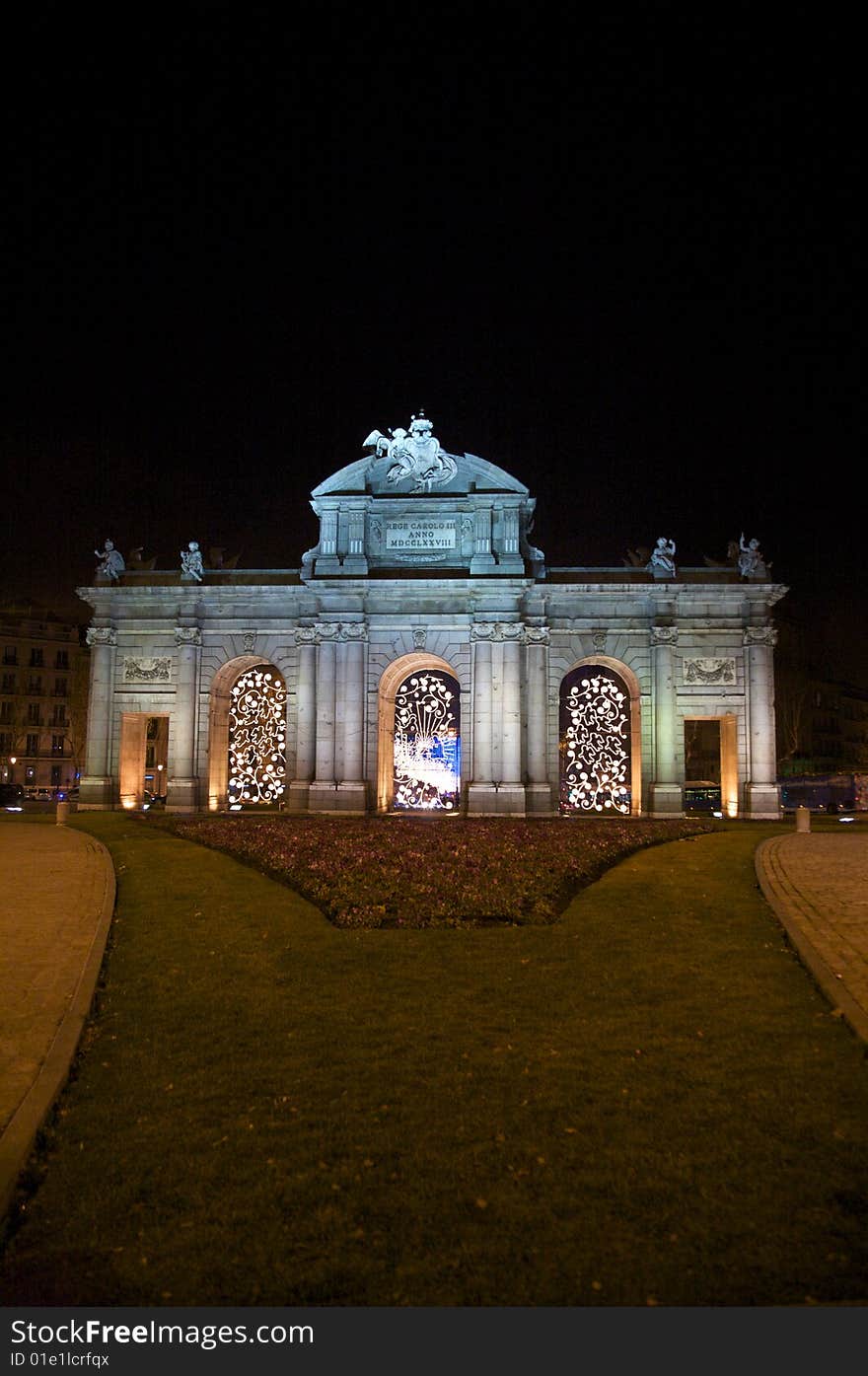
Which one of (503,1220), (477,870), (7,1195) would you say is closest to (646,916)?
(477,870)

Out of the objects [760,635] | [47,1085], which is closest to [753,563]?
[760,635]

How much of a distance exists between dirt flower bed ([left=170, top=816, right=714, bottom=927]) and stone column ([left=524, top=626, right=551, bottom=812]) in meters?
8.02

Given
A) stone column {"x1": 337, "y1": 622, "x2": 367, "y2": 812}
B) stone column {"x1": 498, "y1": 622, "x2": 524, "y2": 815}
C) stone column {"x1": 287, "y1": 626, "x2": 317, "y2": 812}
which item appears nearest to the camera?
stone column {"x1": 498, "y1": 622, "x2": 524, "y2": 815}

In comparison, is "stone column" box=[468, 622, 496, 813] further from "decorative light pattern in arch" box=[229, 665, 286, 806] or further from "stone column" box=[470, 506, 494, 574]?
"decorative light pattern in arch" box=[229, 665, 286, 806]

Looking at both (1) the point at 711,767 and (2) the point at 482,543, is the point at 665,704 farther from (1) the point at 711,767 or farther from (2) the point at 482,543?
(1) the point at 711,767

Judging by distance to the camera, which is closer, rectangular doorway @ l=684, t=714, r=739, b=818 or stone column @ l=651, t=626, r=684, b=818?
stone column @ l=651, t=626, r=684, b=818

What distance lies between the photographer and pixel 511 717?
37625mm

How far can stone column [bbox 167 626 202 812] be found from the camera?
4012cm

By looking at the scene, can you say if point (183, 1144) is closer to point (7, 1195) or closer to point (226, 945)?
point (7, 1195)

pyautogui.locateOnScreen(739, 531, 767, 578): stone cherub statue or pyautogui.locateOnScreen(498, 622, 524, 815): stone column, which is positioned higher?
pyautogui.locateOnScreen(739, 531, 767, 578): stone cherub statue

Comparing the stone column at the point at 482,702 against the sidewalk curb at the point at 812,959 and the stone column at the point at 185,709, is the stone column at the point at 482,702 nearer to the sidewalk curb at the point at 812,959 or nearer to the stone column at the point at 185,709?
the stone column at the point at 185,709

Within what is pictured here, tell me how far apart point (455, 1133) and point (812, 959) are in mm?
6841

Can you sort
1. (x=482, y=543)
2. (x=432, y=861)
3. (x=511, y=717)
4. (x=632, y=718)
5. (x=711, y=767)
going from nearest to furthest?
(x=432, y=861)
(x=511, y=717)
(x=482, y=543)
(x=632, y=718)
(x=711, y=767)

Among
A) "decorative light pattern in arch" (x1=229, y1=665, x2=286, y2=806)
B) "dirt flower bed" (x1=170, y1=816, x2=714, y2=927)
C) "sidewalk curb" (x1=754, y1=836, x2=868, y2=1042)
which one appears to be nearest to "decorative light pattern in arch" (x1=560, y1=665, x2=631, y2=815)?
"dirt flower bed" (x1=170, y1=816, x2=714, y2=927)
